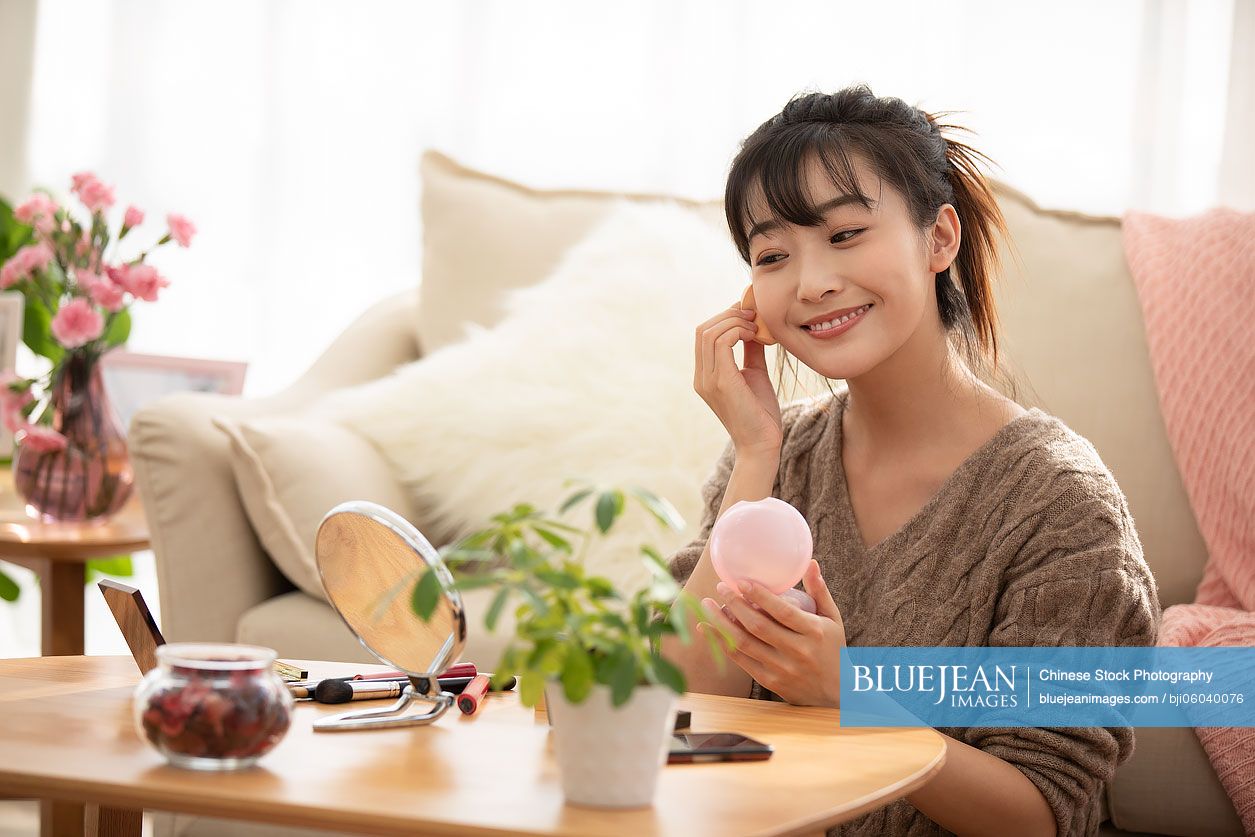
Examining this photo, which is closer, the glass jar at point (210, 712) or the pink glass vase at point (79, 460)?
the glass jar at point (210, 712)

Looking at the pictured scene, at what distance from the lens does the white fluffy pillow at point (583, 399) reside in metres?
1.99

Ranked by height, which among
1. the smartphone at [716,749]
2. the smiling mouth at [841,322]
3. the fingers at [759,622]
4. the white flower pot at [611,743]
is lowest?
the smartphone at [716,749]

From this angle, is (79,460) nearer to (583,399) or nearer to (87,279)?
(87,279)

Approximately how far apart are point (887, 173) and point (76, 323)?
146 cm

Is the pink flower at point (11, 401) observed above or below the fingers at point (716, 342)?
below

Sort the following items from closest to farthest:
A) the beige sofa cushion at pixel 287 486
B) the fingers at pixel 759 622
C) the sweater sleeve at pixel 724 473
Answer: the fingers at pixel 759 622, the sweater sleeve at pixel 724 473, the beige sofa cushion at pixel 287 486

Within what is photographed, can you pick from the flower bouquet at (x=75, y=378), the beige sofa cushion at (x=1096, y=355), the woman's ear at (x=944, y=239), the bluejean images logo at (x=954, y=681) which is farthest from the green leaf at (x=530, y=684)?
the flower bouquet at (x=75, y=378)

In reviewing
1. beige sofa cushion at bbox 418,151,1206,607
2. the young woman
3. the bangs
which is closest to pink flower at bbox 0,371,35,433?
beige sofa cushion at bbox 418,151,1206,607

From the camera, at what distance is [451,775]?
2.81 feet

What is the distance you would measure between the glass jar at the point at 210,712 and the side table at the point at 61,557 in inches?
53.2

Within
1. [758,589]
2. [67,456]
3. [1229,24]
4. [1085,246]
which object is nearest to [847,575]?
[758,589]

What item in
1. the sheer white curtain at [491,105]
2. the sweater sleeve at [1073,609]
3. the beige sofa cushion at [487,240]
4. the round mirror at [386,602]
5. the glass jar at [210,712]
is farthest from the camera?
the sheer white curtain at [491,105]

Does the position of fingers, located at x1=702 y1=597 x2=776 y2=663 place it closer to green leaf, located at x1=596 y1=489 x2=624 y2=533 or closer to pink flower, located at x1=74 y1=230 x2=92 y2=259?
green leaf, located at x1=596 y1=489 x2=624 y2=533

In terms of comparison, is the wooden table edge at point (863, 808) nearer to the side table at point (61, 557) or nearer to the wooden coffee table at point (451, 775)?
the wooden coffee table at point (451, 775)
